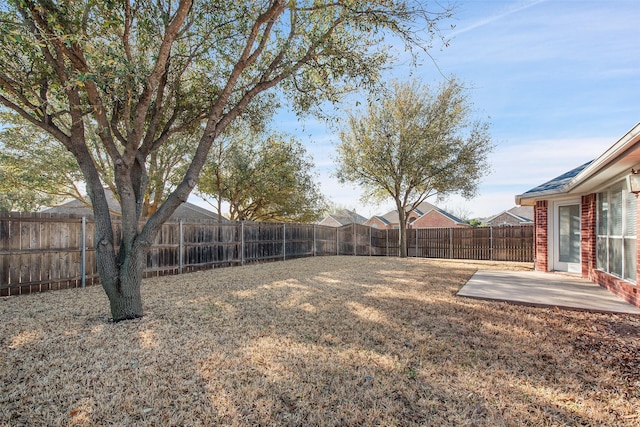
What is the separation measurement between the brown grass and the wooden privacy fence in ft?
3.43

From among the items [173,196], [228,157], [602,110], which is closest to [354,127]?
[228,157]

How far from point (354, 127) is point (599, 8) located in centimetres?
980

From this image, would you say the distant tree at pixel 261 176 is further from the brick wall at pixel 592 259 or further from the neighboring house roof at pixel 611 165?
the brick wall at pixel 592 259

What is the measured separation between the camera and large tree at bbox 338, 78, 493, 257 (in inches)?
535

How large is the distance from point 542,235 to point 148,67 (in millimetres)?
10826

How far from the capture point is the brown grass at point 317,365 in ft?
7.30

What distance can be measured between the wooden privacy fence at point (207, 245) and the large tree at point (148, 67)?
255 cm

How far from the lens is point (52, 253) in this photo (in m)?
6.38

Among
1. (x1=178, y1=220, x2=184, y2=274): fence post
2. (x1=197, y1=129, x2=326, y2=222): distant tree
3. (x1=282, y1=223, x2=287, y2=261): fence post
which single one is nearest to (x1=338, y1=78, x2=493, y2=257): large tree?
(x1=197, y1=129, x2=326, y2=222): distant tree

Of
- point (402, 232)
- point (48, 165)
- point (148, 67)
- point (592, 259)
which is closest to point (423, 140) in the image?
point (402, 232)

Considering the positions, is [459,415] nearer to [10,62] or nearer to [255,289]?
[255,289]

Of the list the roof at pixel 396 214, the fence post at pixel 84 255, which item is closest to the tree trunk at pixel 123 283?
the fence post at pixel 84 255

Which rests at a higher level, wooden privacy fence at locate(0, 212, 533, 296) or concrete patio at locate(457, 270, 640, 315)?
wooden privacy fence at locate(0, 212, 533, 296)

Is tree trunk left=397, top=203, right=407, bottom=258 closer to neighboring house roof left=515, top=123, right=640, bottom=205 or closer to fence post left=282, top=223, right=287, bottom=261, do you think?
fence post left=282, top=223, right=287, bottom=261
